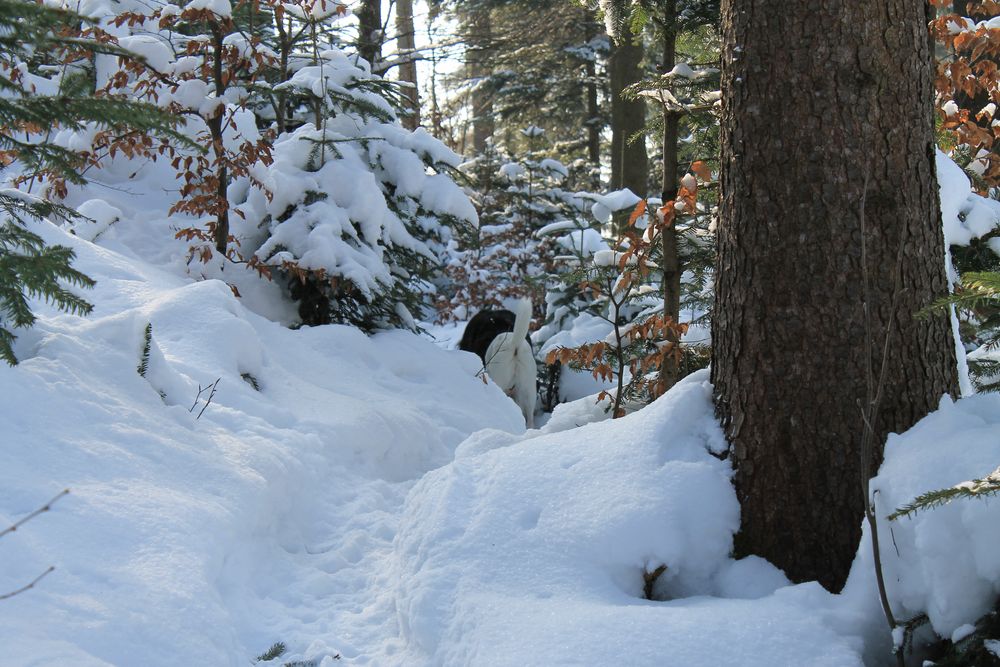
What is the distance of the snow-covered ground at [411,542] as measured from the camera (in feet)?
7.04

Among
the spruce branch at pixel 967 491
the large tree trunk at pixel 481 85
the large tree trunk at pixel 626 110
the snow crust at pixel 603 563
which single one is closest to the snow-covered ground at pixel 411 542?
the snow crust at pixel 603 563

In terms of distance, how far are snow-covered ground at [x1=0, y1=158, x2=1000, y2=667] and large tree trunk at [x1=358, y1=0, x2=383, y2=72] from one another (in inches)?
295

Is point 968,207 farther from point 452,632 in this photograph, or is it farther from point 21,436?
point 21,436

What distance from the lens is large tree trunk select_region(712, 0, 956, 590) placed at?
8.59 ft

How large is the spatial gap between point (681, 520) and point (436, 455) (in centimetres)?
329

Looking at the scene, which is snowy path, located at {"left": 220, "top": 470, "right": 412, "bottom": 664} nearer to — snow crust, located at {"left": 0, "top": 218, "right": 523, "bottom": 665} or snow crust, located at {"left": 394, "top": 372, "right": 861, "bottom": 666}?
snow crust, located at {"left": 0, "top": 218, "right": 523, "bottom": 665}

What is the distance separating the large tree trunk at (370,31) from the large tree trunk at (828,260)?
8.74m

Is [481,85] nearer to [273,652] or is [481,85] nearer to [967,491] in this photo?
[273,652]

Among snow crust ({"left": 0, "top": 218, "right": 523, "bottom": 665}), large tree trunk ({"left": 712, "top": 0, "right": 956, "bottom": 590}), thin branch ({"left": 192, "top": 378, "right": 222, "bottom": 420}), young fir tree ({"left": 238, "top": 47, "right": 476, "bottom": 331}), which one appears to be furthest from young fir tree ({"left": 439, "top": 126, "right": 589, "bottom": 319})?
large tree trunk ({"left": 712, "top": 0, "right": 956, "bottom": 590})

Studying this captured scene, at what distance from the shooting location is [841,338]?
2.62 m

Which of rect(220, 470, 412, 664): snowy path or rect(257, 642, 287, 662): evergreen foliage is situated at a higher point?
rect(257, 642, 287, 662): evergreen foliage

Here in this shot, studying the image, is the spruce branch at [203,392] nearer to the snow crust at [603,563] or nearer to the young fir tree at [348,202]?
the snow crust at [603,563]

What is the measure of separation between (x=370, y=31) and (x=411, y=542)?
9.65 m

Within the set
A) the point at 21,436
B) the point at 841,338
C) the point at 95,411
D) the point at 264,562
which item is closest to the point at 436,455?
the point at 264,562
